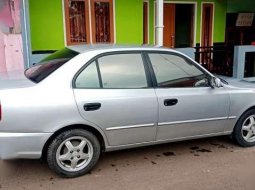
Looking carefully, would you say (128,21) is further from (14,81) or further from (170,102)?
(14,81)

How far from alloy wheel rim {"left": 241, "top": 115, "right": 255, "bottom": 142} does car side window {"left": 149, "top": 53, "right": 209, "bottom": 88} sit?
39.0 inches

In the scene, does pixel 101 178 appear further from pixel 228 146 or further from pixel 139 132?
pixel 228 146

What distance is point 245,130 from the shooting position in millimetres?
4773

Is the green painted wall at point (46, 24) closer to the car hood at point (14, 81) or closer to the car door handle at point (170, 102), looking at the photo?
the car hood at point (14, 81)

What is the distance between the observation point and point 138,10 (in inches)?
354

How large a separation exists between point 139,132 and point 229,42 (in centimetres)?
965

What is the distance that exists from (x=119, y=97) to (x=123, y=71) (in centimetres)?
36

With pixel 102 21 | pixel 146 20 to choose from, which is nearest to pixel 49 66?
pixel 102 21

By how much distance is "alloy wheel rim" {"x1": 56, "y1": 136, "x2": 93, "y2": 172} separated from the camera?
12.0 feet

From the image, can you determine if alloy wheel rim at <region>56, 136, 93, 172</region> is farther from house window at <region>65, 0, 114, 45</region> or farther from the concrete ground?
house window at <region>65, 0, 114, 45</region>

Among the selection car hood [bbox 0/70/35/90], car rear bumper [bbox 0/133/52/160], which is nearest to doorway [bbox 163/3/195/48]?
car hood [bbox 0/70/35/90]

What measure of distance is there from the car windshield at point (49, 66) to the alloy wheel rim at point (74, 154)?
2.69 feet

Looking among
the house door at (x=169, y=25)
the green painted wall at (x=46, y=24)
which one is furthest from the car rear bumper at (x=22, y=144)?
the house door at (x=169, y=25)

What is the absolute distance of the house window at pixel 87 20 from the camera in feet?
27.5
